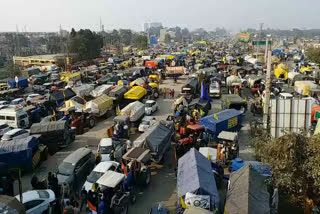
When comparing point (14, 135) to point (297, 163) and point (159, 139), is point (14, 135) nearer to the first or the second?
point (159, 139)

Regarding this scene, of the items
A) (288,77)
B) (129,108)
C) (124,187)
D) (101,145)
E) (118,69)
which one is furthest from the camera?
(118,69)

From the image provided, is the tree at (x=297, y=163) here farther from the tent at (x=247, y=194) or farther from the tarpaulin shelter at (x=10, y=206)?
the tarpaulin shelter at (x=10, y=206)

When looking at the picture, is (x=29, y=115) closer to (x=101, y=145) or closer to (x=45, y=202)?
(x=101, y=145)

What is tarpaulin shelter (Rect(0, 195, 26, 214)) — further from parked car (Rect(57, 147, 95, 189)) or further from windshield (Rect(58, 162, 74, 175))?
windshield (Rect(58, 162, 74, 175))

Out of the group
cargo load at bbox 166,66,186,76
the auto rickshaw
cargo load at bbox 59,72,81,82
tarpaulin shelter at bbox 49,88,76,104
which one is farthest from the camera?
cargo load at bbox 166,66,186,76

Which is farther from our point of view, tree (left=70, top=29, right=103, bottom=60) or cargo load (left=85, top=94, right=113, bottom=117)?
tree (left=70, top=29, right=103, bottom=60)

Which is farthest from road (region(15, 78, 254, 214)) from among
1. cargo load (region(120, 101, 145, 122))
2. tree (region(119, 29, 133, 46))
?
tree (region(119, 29, 133, 46))

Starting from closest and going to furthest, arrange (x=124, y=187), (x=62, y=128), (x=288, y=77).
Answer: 1. (x=124, y=187)
2. (x=62, y=128)
3. (x=288, y=77)

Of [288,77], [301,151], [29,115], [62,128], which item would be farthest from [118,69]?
[301,151]

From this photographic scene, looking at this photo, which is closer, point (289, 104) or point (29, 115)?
point (289, 104)
